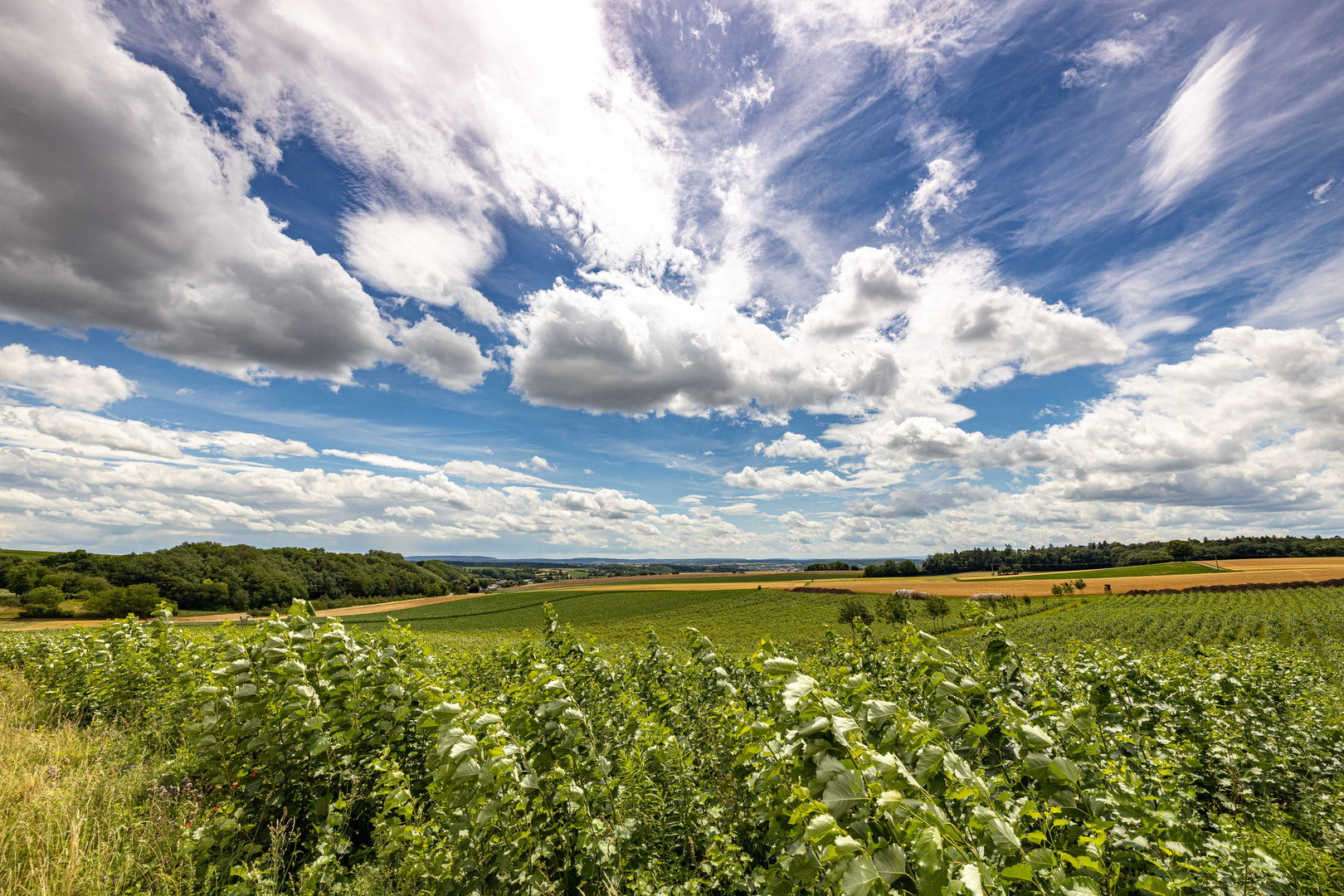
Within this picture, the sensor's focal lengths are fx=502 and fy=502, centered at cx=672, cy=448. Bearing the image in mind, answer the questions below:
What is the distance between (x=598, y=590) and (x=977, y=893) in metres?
118

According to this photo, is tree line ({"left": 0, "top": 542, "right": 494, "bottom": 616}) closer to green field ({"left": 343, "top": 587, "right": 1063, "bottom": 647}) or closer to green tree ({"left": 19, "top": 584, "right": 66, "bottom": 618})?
green tree ({"left": 19, "top": 584, "right": 66, "bottom": 618})

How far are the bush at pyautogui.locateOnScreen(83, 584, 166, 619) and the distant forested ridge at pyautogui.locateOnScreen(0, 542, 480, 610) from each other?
625cm

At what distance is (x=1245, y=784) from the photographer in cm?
799

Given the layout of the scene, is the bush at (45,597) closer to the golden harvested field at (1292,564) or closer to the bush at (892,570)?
the bush at (892,570)

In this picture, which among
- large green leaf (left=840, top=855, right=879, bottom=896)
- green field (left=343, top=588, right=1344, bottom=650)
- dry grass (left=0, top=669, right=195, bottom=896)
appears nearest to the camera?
large green leaf (left=840, top=855, right=879, bottom=896)

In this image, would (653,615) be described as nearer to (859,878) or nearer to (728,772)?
(728,772)

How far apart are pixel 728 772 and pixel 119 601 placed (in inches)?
3980

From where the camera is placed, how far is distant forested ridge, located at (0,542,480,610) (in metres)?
76.2

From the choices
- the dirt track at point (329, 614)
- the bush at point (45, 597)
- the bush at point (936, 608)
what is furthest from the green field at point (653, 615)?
the bush at point (45, 597)

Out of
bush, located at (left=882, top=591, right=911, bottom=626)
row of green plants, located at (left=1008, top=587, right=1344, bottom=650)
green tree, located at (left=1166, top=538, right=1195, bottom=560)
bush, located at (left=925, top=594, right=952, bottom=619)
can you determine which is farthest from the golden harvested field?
bush, located at (left=882, top=591, right=911, bottom=626)

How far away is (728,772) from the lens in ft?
21.9

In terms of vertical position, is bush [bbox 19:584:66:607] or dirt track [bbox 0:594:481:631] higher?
bush [bbox 19:584:66:607]

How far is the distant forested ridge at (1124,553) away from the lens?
124 m

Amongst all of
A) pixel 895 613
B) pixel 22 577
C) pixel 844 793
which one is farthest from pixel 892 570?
pixel 22 577
